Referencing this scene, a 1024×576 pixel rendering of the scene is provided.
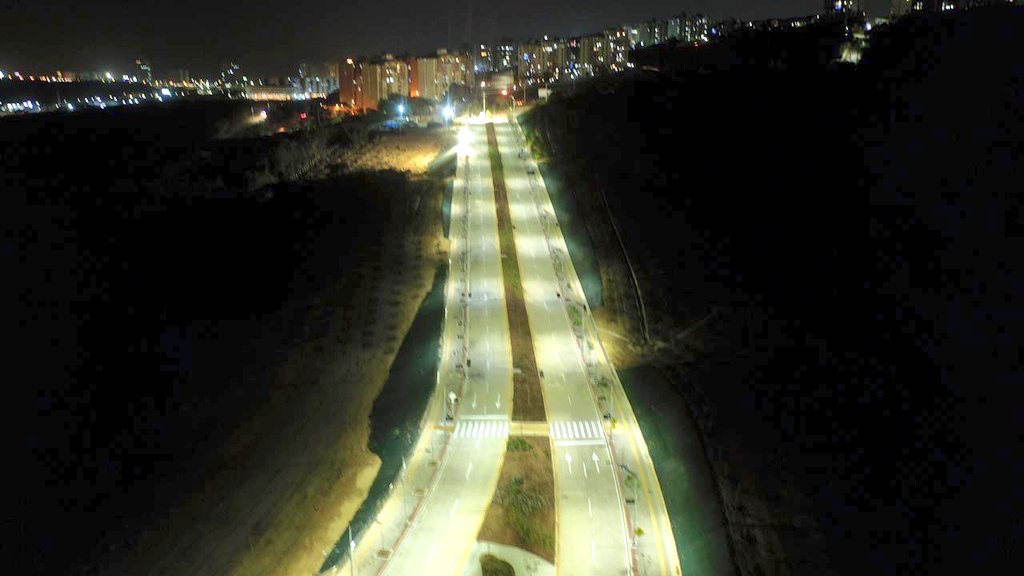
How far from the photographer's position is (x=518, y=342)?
64.9 ft

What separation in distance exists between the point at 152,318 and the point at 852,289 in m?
23.4

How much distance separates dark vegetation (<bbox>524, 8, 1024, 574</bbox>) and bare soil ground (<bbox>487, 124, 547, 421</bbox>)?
343 centimetres

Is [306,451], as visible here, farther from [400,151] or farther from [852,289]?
[400,151]

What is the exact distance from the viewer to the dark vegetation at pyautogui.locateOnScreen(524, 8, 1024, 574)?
13164 mm

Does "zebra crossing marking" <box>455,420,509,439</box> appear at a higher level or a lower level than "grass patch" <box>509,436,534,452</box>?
higher

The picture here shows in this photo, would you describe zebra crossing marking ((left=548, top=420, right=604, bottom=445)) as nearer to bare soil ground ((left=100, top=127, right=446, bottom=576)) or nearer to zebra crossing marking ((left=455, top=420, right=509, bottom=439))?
zebra crossing marking ((left=455, top=420, right=509, bottom=439))

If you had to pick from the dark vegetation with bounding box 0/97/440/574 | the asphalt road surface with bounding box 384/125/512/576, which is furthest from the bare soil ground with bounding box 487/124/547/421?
the dark vegetation with bounding box 0/97/440/574

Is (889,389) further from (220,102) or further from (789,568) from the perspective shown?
(220,102)

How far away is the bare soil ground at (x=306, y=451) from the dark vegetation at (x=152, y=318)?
242 mm

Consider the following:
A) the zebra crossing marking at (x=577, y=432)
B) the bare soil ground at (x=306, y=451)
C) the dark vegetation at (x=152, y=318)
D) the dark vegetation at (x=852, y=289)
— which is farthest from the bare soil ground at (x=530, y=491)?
the dark vegetation at (x=152, y=318)

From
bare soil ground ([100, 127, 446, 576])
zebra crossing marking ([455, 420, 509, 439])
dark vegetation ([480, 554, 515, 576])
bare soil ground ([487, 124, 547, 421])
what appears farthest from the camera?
bare soil ground ([487, 124, 547, 421])

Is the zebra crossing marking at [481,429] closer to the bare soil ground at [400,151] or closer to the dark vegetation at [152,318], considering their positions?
the dark vegetation at [152,318]

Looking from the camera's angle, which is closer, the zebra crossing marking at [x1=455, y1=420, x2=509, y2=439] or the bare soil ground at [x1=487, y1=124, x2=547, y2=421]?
the zebra crossing marking at [x1=455, y1=420, x2=509, y2=439]

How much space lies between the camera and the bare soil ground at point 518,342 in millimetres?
16219
